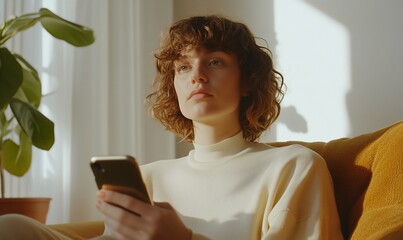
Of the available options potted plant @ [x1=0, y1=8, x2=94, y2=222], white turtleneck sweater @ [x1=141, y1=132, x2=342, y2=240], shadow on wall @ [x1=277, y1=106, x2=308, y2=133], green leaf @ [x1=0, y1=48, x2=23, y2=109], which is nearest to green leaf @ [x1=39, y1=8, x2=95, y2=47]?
potted plant @ [x1=0, y1=8, x2=94, y2=222]

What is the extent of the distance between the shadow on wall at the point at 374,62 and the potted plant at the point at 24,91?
891 millimetres

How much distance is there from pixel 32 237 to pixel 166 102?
2.28ft

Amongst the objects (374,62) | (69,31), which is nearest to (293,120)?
(374,62)

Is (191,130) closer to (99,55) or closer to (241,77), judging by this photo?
Result: (241,77)

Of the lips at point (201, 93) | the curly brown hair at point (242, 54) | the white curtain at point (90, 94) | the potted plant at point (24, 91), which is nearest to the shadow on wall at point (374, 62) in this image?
the curly brown hair at point (242, 54)

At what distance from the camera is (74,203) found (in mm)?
2117

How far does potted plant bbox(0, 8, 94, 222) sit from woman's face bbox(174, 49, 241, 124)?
37 centimetres

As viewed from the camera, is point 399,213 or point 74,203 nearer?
point 399,213

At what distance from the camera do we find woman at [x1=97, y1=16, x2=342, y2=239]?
3.47 ft

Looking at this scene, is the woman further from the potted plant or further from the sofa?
the potted plant

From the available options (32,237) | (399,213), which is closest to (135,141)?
(32,237)

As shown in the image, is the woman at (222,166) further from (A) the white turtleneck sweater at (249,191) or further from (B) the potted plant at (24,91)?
(B) the potted plant at (24,91)

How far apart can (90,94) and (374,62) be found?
1.16 meters

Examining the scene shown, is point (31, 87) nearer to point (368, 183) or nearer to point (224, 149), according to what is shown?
point (224, 149)
